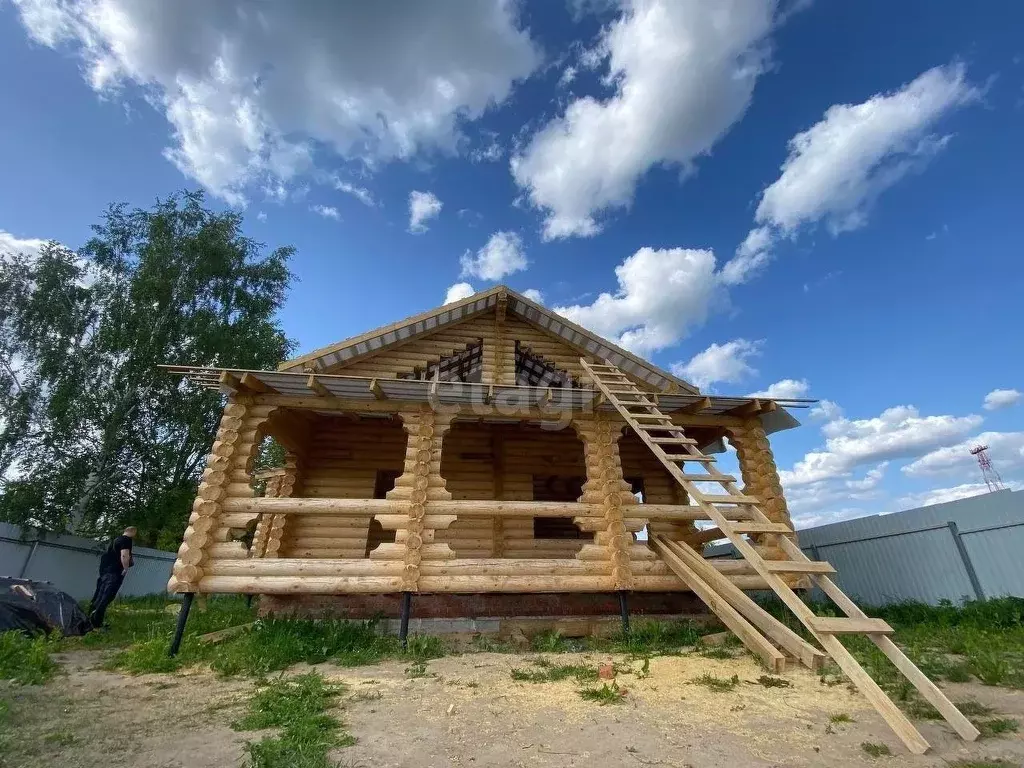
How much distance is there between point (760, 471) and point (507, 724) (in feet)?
24.7

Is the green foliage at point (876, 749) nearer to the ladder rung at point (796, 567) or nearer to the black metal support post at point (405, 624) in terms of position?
the ladder rung at point (796, 567)

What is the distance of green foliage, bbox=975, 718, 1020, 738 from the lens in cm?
373

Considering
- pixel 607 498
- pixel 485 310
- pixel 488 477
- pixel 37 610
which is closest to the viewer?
pixel 37 610

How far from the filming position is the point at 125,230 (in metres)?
19.9

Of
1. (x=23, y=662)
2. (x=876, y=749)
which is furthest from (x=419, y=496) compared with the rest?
(x=876, y=749)

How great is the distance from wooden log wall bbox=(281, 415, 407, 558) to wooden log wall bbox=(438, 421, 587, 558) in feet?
4.63

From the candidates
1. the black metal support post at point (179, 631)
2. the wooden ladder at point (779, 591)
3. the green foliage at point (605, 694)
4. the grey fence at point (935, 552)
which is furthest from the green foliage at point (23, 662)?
the grey fence at point (935, 552)

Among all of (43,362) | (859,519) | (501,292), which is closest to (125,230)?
(43,362)

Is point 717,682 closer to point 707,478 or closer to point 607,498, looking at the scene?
point 707,478

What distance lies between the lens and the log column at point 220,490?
777 centimetres

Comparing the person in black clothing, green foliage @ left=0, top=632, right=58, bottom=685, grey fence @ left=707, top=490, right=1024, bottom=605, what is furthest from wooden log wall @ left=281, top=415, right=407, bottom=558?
grey fence @ left=707, top=490, right=1024, bottom=605

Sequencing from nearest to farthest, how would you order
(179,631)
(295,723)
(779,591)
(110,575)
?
(295,723) < (779,591) < (179,631) < (110,575)

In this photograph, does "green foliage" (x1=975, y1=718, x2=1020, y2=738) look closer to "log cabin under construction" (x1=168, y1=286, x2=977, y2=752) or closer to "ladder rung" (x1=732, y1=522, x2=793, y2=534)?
"log cabin under construction" (x1=168, y1=286, x2=977, y2=752)

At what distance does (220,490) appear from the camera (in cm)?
829
